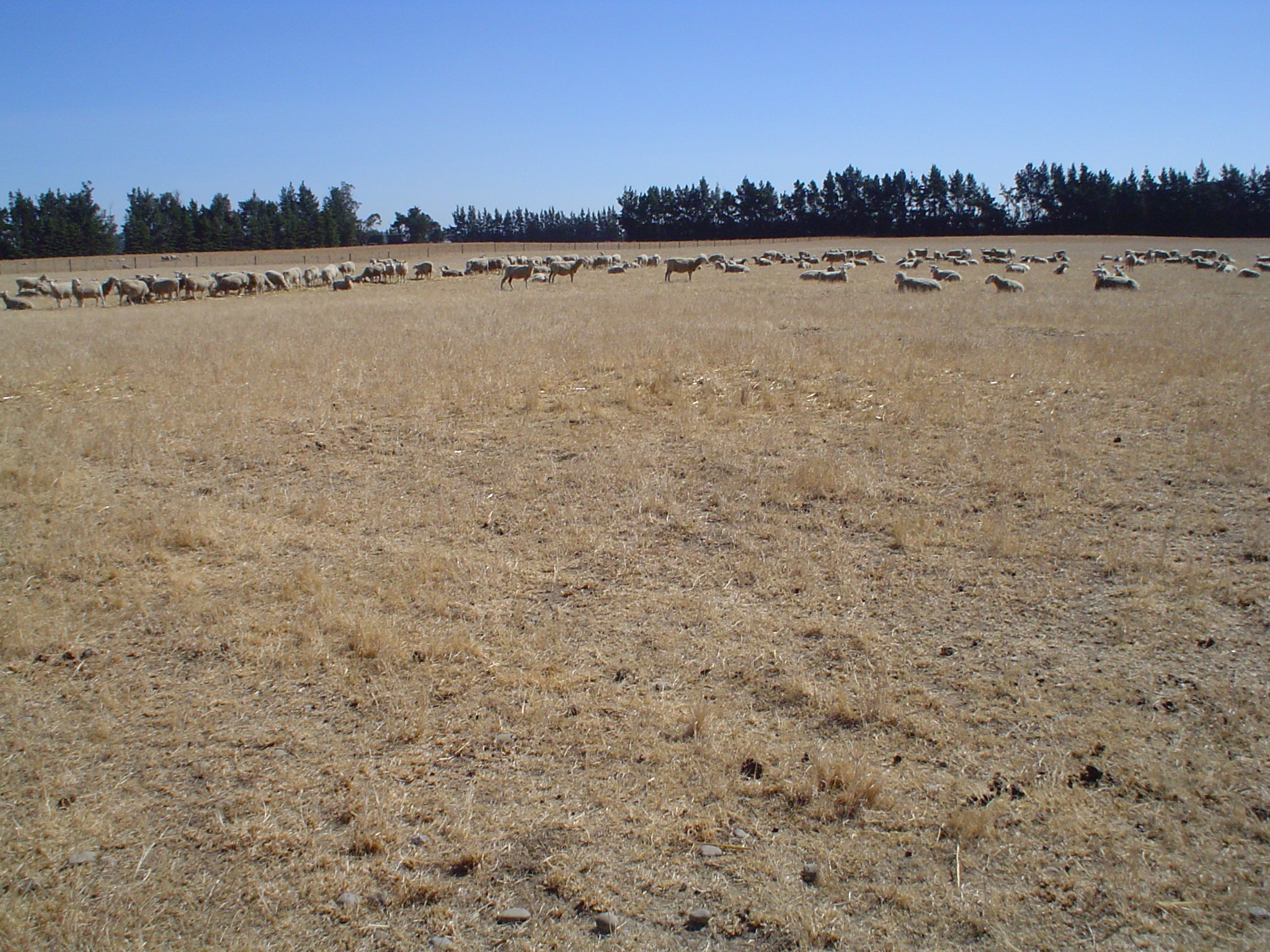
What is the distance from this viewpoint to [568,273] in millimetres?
40875

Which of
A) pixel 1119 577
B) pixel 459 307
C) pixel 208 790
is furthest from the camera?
pixel 459 307

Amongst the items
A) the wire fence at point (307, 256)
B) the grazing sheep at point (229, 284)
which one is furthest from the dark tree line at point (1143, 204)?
the grazing sheep at point (229, 284)

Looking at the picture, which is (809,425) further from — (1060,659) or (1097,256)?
(1097,256)

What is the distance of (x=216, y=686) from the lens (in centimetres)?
566

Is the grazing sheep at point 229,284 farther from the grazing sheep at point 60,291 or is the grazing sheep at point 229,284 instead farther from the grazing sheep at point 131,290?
the grazing sheep at point 60,291

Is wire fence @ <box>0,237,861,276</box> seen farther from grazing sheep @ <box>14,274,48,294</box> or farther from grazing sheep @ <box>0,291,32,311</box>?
grazing sheep @ <box>0,291,32,311</box>

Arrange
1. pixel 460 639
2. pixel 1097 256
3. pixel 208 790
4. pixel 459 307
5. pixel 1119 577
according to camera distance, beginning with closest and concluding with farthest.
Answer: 1. pixel 208 790
2. pixel 460 639
3. pixel 1119 577
4. pixel 459 307
5. pixel 1097 256

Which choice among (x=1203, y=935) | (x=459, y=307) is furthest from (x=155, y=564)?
(x=459, y=307)

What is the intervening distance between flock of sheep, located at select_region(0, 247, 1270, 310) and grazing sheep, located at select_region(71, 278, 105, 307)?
0.04 m

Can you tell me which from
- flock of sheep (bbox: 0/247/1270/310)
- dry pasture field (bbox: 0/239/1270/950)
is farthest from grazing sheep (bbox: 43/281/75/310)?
dry pasture field (bbox: 0/239/1270/950)

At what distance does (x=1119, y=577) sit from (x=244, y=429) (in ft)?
34.4

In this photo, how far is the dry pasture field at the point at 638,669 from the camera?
389 cm

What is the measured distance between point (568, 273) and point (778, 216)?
244ft

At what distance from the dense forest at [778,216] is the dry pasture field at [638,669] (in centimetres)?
8497
